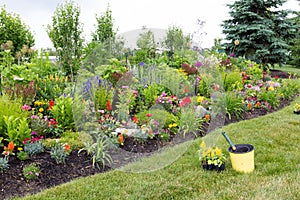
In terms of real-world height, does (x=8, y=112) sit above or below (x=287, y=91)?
above

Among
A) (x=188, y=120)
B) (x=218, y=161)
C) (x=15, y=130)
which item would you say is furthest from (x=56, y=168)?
(x=218, y=161)

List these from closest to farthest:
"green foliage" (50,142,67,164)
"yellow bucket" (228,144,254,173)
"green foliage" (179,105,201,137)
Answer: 1. "yellow bucket" (228,144,254,173)
2. "green foliage" (50,142,67,164)
3. "green foliage" (179,105,201,137)

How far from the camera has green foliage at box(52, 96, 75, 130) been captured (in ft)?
14.4

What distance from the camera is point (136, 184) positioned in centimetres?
322

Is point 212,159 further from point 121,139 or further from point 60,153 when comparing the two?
point 60,153

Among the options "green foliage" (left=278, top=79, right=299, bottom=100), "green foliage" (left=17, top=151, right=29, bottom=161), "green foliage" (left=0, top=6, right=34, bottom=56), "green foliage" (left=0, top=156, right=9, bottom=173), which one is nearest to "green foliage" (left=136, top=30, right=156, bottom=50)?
"green foliage" (left=17, top=151, right=29, bottom=161)

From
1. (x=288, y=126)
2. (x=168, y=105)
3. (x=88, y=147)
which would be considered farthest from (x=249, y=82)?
(x=88, y=147)

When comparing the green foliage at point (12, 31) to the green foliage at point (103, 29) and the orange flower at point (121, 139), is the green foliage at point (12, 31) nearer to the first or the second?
the green foliage at point (103, 29)

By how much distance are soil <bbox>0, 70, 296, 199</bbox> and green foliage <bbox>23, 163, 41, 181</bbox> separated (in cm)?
4

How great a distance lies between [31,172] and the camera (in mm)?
3332

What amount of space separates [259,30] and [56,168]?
11070 mm

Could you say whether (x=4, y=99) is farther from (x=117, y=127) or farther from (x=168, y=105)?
(x=168, y=105)

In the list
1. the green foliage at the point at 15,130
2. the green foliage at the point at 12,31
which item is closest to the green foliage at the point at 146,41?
the green foliage at the point at 15,130

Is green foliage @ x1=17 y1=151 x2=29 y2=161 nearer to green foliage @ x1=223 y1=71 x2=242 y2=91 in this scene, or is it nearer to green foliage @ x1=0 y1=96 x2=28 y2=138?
green foliage @ x1=0 y1=96 x2=28 y2=138
